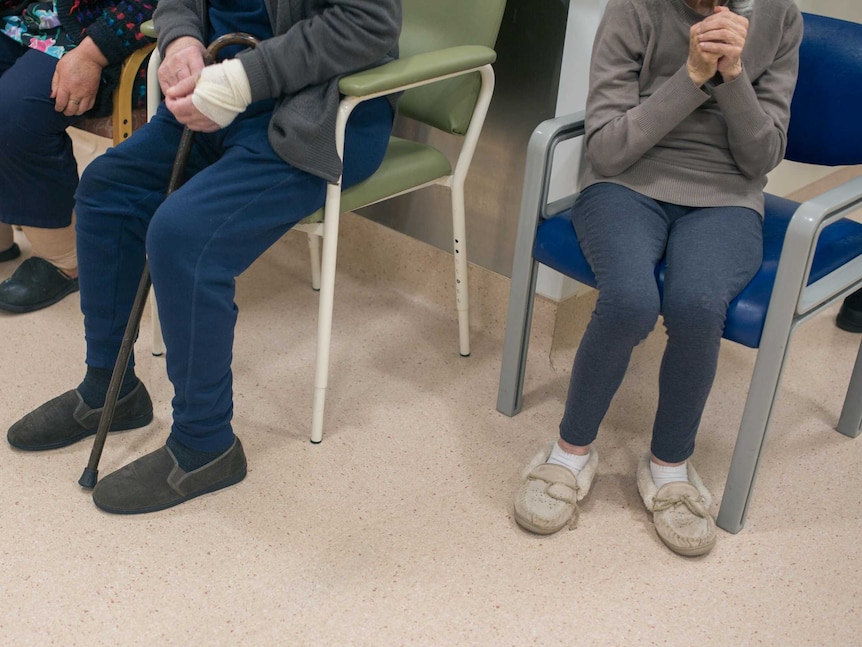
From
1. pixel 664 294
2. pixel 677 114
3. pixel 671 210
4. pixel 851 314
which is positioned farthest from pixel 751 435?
pixel 851 314

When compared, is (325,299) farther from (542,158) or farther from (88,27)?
(88,27)

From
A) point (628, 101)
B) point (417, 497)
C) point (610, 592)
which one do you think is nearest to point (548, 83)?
point (628, 101)

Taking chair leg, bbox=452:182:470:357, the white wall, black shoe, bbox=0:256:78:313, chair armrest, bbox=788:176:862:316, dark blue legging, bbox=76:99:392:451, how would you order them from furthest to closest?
black shoe, bbox=0:256:78:313
chair leg, bbox=452:182:470:357
the white wall
dark blue legging, bbox=76:99:392:451
chair armrest, bbox=788:176:862:316

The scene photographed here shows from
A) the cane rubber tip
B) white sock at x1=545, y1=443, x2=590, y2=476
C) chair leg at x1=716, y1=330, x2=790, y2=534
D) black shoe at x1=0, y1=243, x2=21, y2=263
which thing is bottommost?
black shoe at x1=0, y1=243, x2=21, y2=263

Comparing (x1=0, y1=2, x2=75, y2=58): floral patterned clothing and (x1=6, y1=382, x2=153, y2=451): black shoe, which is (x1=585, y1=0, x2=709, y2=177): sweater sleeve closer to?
(x1=6, y1=382, x2=153, y2=451): black shoe

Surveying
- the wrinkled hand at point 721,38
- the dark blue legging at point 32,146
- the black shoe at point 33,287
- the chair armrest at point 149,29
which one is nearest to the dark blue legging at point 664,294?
the wrinkled hand at point 721,38

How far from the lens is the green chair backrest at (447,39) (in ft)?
5.98

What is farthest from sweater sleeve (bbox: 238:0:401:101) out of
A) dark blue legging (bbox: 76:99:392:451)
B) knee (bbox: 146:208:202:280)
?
knee (bbox: 146:208:202:280)

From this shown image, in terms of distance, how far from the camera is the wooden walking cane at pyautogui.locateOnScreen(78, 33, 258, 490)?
1.57 meters

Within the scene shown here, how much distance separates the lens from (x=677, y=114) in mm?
1527

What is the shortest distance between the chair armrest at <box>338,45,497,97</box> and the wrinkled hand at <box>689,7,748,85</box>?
0.42 m

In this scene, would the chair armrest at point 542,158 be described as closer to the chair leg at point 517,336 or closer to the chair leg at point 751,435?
the chair leg at point 517,336

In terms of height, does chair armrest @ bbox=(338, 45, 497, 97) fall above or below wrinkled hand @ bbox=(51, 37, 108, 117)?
above

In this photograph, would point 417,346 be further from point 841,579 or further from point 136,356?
point 841,579
